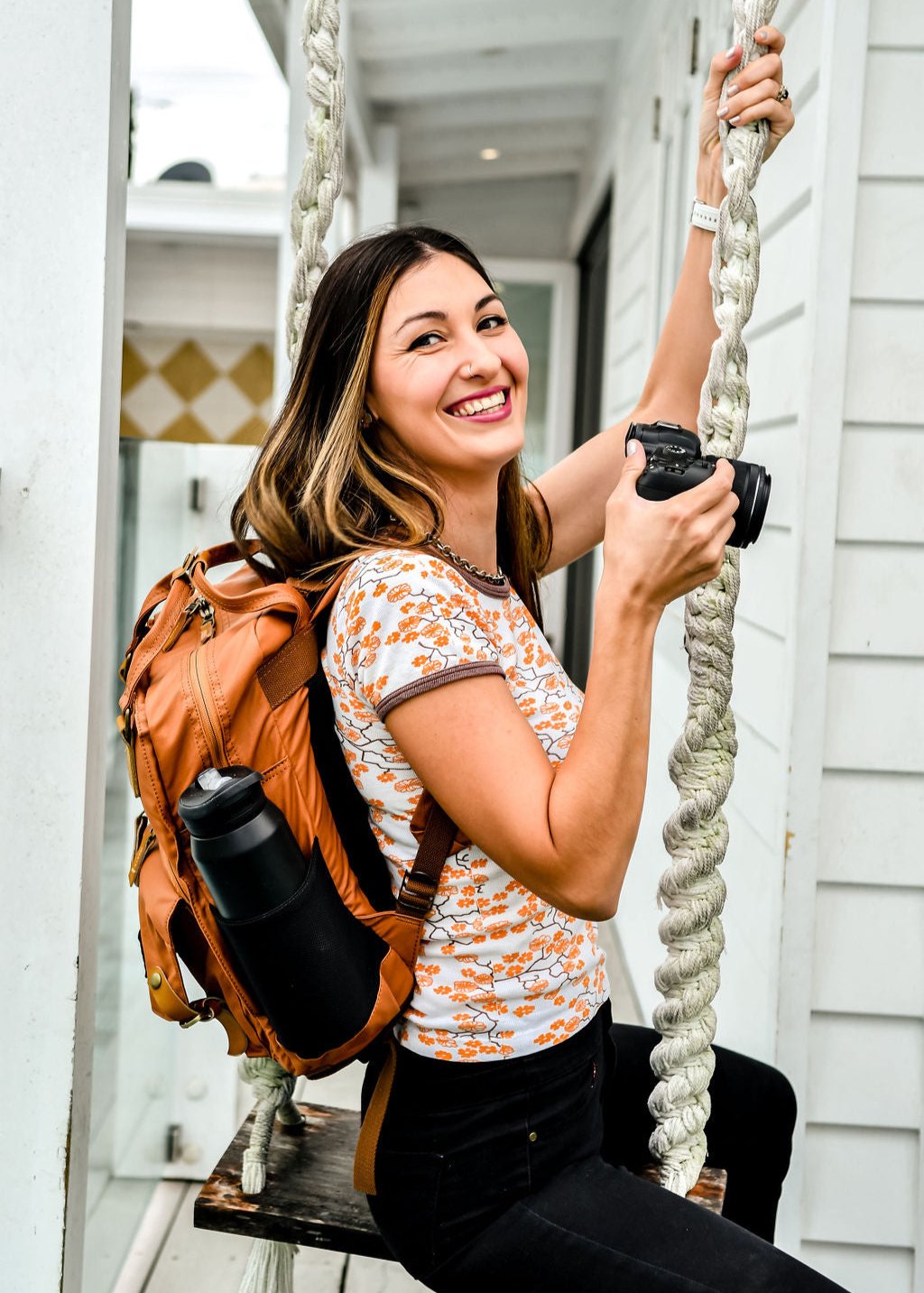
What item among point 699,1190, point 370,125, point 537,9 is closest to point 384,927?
point 699,1190

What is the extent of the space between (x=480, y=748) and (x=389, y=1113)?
0.40 metres

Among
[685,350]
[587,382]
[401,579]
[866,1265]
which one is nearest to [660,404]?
[685,350]

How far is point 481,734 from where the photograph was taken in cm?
106

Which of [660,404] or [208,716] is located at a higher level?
[660,404]

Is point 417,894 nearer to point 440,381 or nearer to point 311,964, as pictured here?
point 311,964

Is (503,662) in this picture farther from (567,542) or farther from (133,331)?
(133,331)

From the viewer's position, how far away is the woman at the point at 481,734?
3.49ft

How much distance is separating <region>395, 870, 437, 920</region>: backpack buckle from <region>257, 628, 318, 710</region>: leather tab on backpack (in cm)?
20

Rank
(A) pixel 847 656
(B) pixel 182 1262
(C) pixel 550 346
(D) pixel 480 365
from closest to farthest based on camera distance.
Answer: (D) pixel 480 365 < (A) pixel 847 656 < (B) pixel 182 1262 < (C) pixel 550 346

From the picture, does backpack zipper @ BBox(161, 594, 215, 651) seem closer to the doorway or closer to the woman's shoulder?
the woman's shoulder

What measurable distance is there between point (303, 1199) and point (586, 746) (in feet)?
2.03

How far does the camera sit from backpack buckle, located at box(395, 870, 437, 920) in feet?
3.82

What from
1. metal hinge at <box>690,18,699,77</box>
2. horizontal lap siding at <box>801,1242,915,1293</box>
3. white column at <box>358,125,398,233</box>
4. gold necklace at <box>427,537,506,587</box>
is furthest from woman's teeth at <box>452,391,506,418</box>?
white column at <box>358,125,398,233</box>

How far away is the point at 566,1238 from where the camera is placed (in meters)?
1.11
